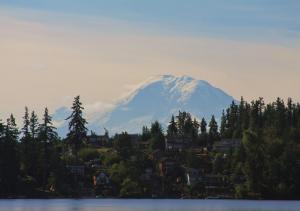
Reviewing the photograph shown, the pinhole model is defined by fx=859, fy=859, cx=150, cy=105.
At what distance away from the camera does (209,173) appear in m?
195

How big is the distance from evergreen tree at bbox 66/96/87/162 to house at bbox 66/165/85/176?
901 centimetres

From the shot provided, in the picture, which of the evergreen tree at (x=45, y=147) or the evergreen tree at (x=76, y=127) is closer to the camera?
the evergreen tree at (x=45, y=147)

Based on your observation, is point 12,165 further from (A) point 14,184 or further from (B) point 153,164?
(B) point 153,164

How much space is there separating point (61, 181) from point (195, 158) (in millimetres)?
39562

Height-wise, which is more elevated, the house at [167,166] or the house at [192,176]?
the house at [167,166]

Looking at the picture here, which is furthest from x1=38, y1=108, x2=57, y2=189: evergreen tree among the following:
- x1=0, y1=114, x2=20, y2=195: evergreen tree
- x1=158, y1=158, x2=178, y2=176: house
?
x1=158, y1=158, x2=178, y2=176: house

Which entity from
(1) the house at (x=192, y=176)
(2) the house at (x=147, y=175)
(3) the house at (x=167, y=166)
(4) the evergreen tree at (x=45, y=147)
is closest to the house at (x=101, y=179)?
(2) the house at (x=147, y=175)

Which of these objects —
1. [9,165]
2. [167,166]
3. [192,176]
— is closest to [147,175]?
[167,166]

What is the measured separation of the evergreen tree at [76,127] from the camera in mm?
193000

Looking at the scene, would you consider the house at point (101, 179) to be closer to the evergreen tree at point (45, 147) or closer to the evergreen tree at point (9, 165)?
the evergreen tree at point (45, 147)

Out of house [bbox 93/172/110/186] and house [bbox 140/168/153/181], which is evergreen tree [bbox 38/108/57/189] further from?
house [bbox 140/168/153/181]

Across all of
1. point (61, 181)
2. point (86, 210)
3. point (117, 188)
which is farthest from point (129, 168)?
point (86, 210)

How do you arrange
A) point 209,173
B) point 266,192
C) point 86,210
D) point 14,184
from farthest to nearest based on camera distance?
1. point 209,173
2. point 266,192
3. point 14,184
4. point 86,210

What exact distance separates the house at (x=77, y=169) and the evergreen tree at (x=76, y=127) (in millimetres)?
9010
